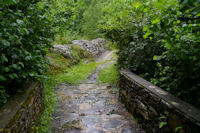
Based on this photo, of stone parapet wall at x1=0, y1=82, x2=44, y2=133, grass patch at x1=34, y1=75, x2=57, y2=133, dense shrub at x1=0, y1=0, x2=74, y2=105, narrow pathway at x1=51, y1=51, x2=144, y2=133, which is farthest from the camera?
narrow pathway at x1=51, y1=51, x2=144, y2=133

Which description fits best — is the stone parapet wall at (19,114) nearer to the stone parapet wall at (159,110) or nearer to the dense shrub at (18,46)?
the dense shrub at (18,46)

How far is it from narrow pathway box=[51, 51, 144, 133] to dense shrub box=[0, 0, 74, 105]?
1277mm

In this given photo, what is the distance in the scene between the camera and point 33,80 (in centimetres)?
305

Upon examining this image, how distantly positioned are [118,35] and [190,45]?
3.71 meters

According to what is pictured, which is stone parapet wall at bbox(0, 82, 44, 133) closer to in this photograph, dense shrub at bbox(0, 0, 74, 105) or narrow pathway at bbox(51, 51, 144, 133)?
dense shrub at bbox(0, 0, 74, 105)

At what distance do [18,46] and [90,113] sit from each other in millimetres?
2339

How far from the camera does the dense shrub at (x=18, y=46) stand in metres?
1.93

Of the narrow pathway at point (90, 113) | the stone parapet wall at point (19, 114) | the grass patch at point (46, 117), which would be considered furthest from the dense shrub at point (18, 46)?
the narrow pathway at point (90, 113)

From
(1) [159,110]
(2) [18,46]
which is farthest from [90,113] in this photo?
(2) [18,46]

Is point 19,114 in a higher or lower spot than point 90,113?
higher

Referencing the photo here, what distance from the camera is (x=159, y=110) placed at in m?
2.26

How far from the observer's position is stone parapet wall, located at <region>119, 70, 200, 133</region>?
1726 mm

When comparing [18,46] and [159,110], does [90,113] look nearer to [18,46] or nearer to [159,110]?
[159,110]

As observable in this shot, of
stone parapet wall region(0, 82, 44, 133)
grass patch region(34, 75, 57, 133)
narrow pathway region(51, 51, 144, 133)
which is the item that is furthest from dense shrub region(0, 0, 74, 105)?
narrow pathway region(51, 51, 144, 133)
